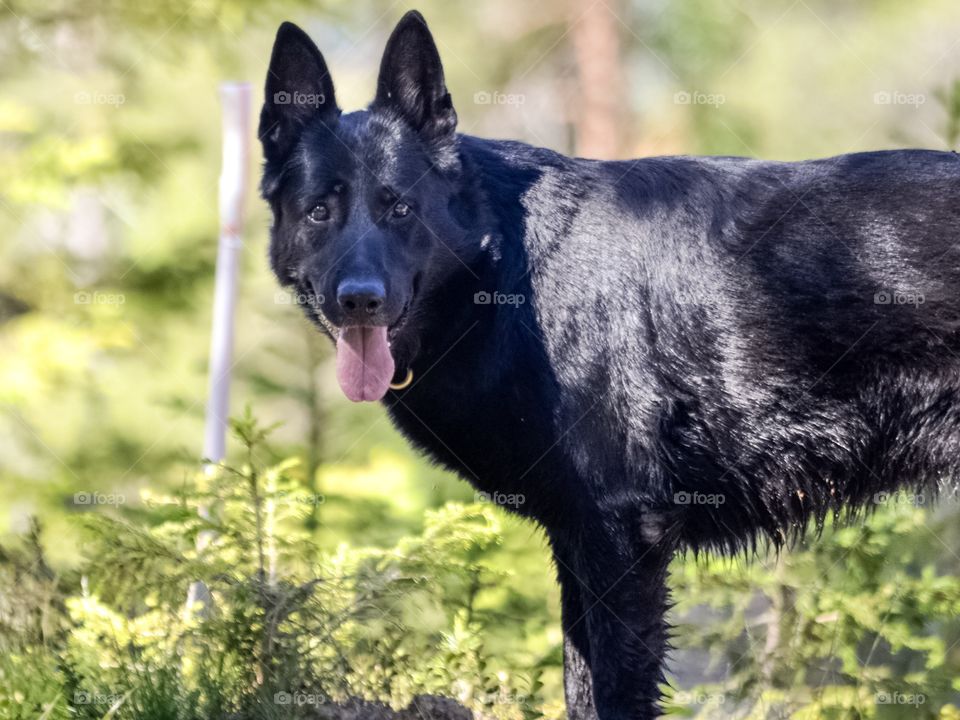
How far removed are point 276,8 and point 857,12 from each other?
9.15 meters

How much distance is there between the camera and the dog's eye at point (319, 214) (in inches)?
155

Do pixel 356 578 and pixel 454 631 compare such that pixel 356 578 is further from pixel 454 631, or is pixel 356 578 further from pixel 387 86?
pixel 387 86

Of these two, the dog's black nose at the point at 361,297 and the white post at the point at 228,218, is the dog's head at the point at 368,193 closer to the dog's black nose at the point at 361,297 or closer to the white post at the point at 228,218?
the dog's black nose at the point at 361,297

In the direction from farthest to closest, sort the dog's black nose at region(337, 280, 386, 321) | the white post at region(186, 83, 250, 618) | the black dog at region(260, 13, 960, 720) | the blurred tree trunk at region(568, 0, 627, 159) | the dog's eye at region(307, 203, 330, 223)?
the blurred tree trunk at region(568, 0, 627, 159) < the white post at region(186, 83, 250, 618) < the dog's eye at region(307, 203, 330, 223) < the black dog at region(260, 13, 960, 720) < the dog's black nose at region(337, 280, 386, 321)

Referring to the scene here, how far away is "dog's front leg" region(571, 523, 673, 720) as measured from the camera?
3.70 metres

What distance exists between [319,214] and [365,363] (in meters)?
0.60

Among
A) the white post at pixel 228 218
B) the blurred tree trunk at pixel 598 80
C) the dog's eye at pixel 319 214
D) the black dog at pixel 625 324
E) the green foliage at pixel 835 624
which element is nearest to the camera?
the black dog at pixel 625 324

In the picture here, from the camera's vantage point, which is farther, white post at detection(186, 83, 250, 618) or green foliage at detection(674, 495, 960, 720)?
white post at detection(186, 83, 250, 618)

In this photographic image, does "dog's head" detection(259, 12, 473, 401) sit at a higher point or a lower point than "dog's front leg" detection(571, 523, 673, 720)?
higher

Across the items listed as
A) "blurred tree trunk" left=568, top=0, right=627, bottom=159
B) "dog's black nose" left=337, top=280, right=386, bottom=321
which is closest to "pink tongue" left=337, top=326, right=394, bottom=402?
"dog's black nose" left=337, top=280, right=386, bottom=321

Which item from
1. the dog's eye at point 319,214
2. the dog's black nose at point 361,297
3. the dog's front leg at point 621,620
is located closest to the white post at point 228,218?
the dog's eye at point 319,214

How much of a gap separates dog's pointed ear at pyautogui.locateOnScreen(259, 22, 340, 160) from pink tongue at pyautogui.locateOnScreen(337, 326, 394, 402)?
83 centimetres

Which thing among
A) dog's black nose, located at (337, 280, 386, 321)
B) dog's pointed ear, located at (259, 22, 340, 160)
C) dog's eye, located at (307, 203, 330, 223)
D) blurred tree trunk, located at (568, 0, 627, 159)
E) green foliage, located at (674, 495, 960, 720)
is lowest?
green foliage, located at (674, 495, 960, 720)

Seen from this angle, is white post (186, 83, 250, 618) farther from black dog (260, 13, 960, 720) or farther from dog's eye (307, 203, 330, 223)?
dog's eye (307, 203, 330, 223)
